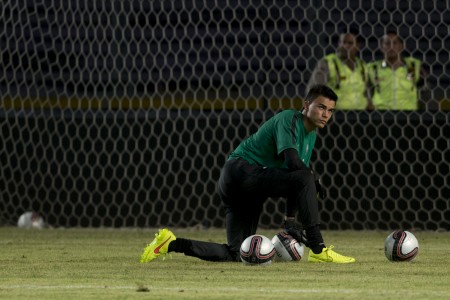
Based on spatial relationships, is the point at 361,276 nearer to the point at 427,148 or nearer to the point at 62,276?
the point at 62,276

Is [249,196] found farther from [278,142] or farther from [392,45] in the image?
[392,45]

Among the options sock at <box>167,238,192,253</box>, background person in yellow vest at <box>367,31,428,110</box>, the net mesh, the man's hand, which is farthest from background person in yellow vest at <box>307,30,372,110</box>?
sock at <box>167,238,192,253</box>

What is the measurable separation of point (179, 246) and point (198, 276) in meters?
0.73

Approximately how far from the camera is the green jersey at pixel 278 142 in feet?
21.1

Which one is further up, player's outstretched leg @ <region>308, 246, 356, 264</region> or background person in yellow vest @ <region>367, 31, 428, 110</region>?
background person in yellow vest @ <region>367, 31, 428, 110</region>

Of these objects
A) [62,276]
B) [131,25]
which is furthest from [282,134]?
[131,25]

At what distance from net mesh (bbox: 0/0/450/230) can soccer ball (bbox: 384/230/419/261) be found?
363 centimetres

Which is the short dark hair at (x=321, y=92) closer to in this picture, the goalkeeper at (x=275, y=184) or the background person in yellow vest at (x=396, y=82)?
the goalkeeper at (x=275, y=184)

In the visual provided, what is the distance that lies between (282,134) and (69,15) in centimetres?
522

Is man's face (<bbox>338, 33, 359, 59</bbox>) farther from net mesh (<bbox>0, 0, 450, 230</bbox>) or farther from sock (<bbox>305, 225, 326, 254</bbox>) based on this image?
sock (<bbox>305, 225, 326, 254</bbox>)

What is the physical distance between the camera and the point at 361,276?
5.66m

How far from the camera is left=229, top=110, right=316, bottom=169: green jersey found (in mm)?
6434


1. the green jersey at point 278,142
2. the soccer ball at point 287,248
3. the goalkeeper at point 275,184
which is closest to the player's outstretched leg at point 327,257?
the goalkeeper at point 275,184

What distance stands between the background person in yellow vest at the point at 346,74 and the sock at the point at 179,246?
163 inches
